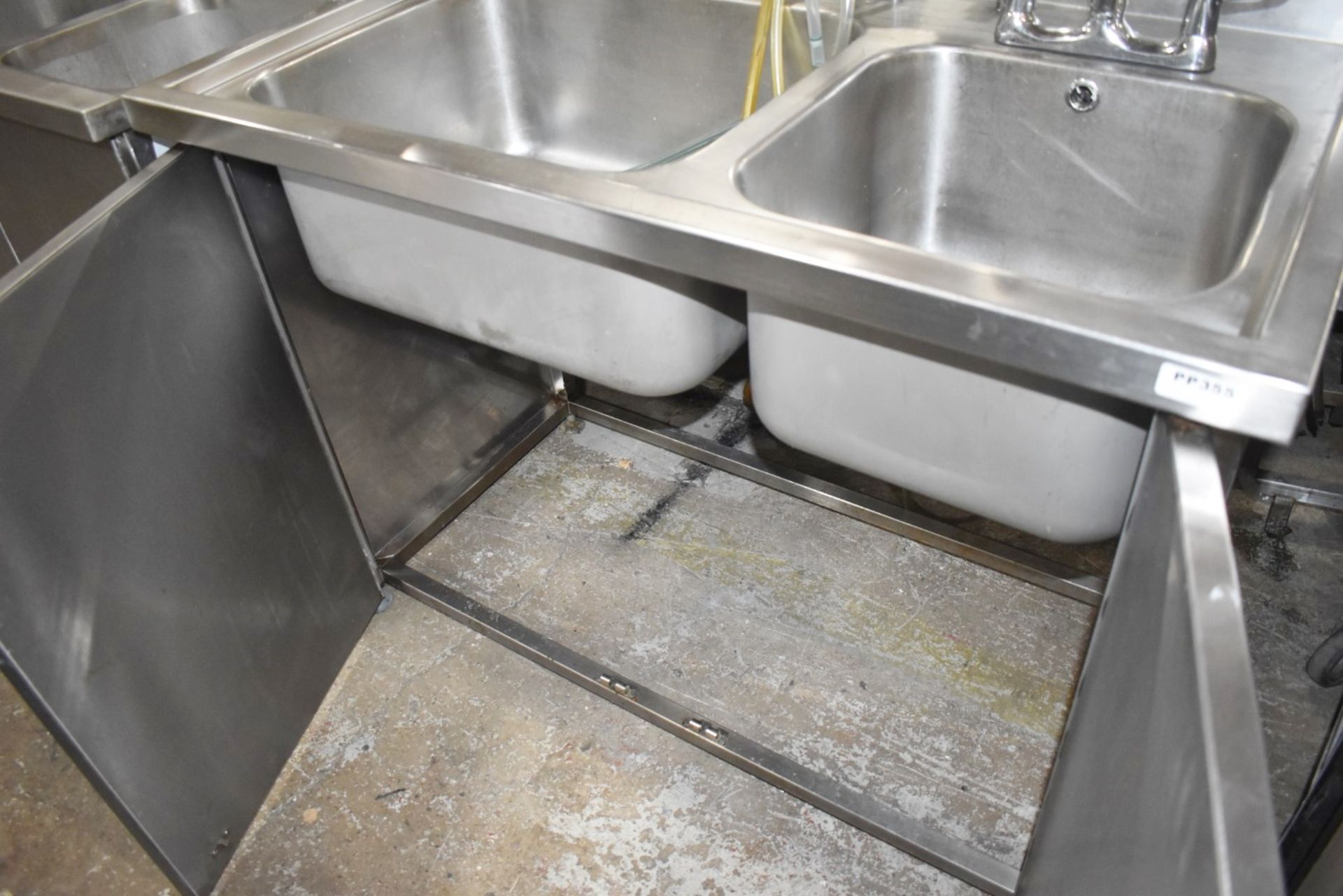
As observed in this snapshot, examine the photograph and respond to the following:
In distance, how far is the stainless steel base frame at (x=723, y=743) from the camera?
127 centimetres

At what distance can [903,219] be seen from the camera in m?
1.27

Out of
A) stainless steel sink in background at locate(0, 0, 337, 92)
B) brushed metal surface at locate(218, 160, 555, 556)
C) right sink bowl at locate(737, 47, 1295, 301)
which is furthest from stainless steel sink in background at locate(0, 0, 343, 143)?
right sink bowl at locate(737, 47, 1295, 301)

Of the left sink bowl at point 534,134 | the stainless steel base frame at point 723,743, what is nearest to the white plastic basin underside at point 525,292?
the left sink bowl at point 534,134

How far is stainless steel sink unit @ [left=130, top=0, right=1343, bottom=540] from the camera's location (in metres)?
0.74

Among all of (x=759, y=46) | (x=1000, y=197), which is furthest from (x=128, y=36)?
(x=1000, y=197)

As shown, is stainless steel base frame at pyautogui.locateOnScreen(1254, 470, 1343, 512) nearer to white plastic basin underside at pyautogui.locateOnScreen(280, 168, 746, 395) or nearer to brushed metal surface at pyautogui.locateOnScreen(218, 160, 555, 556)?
white plastic basin underside at pyautogui.locateOnScreen(280, 168, 746, 395)

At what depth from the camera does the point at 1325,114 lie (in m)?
0.96

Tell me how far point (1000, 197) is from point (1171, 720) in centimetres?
81

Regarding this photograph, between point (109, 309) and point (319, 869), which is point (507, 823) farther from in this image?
point (109, 309)

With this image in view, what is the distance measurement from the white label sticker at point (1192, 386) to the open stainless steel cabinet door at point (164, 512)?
1.05 meters

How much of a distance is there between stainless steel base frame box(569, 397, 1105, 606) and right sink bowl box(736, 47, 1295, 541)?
599mm

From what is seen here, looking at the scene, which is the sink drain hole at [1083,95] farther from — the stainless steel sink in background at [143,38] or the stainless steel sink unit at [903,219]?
the stainless steel sink in background at [143,38]

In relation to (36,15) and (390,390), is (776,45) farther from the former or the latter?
(36,15)

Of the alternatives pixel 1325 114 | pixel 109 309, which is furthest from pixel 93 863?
pixel 1325 114
